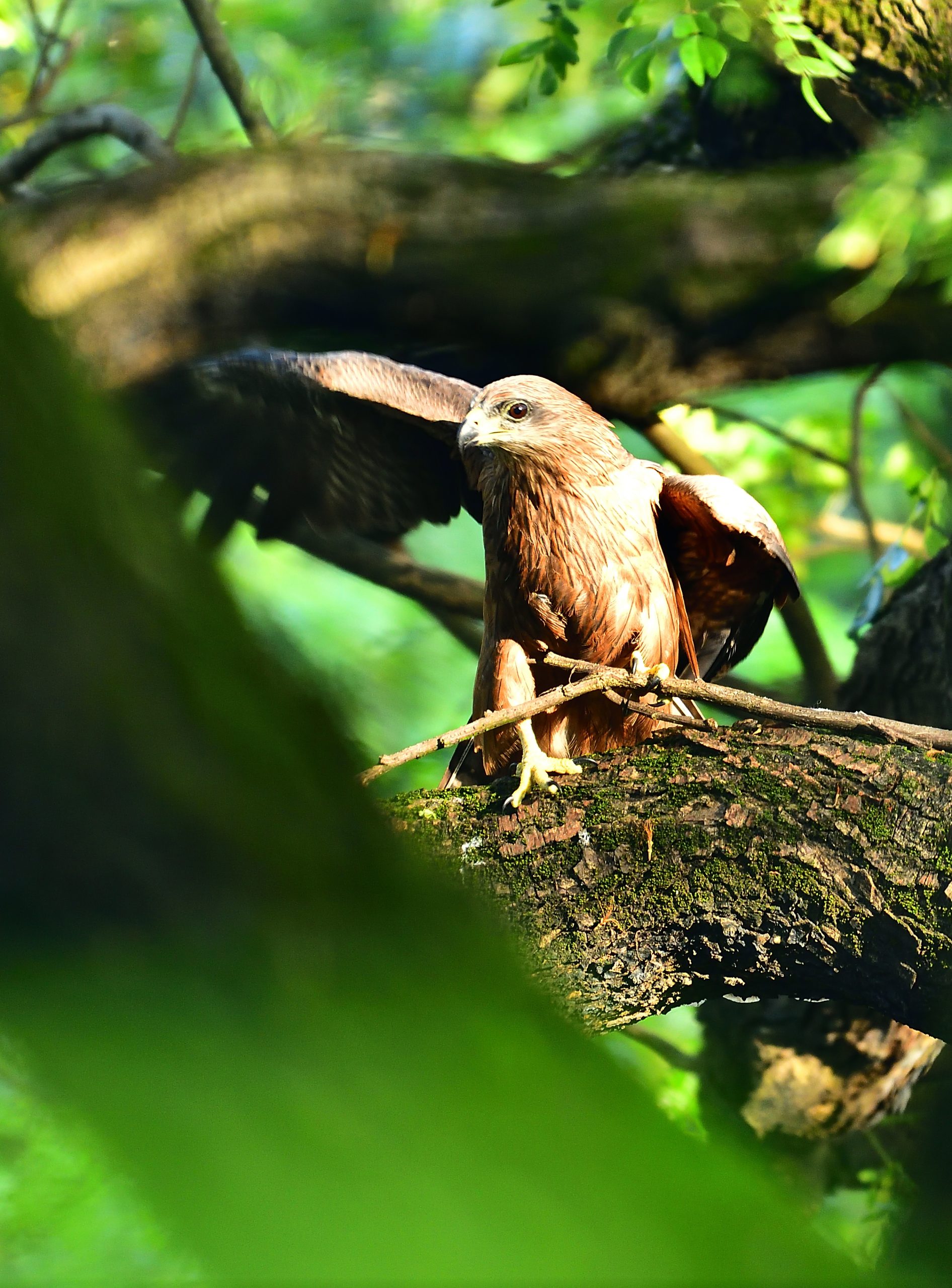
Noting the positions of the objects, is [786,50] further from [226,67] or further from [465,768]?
[226,67]

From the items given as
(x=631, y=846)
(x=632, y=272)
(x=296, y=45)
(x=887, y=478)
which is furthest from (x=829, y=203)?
(x=296, y=45)

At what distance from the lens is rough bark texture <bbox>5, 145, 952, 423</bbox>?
282cm

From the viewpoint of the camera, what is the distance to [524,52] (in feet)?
9.87

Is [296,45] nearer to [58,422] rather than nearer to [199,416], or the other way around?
[199,416]

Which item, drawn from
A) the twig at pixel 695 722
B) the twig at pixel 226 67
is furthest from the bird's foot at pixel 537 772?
the twig at pixel 226 67

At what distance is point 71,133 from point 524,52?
6.53 ft

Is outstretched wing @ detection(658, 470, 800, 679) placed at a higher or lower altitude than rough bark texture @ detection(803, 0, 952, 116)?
lower

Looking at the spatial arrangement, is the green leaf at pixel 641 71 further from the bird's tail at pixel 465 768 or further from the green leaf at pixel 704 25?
the bird's tail at pixel 465 768

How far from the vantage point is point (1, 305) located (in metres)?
0.41

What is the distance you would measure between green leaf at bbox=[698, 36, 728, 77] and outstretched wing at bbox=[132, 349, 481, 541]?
0.99 metres

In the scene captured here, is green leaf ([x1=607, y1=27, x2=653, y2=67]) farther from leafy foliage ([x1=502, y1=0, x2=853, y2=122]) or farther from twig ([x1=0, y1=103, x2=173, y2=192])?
twig ([x1=0, y1=103, x2=173, y2=192])

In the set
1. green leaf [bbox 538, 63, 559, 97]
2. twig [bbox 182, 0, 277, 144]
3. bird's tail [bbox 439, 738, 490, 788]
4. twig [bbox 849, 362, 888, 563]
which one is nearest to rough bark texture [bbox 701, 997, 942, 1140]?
bird's tail [bbox 439, 738, 490, 788]

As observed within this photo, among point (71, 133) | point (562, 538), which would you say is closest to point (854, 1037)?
point (562, 538)

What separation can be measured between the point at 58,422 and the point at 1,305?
0.17 ft
